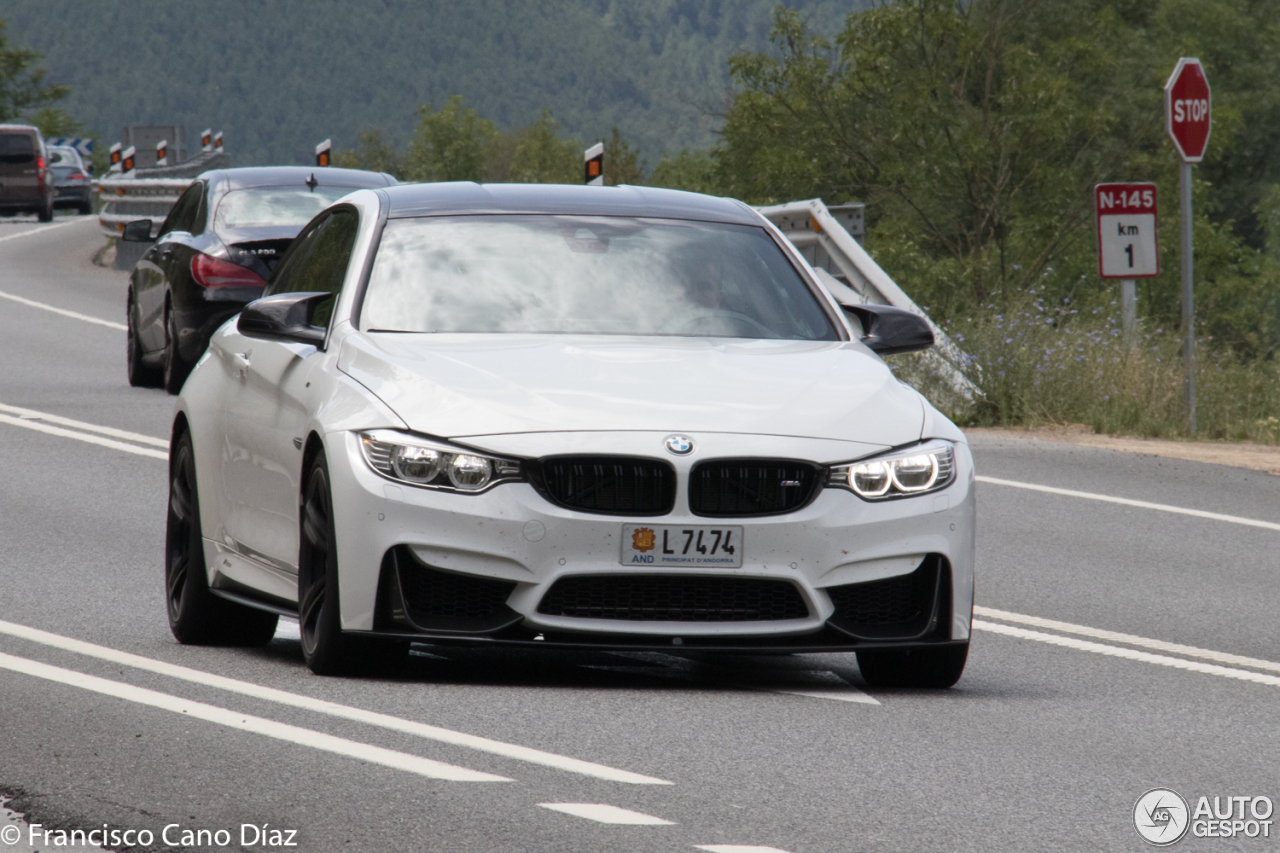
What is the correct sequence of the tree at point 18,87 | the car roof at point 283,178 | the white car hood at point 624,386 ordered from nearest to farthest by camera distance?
the white car hood at point 624,386, the car roof at point 283,178, the tree at point 18,87

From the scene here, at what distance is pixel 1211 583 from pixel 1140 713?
3.56 metres

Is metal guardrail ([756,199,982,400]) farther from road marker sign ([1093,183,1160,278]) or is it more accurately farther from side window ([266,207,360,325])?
side window ([266,207,360,325])

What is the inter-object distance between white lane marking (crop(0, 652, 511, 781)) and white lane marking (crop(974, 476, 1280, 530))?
7151 mm

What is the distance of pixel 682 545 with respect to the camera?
5926 millimetres

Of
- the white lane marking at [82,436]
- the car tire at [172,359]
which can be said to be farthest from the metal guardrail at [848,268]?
the white lane marking at [82,436]

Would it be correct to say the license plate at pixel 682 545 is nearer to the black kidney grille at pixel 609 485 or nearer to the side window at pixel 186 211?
the black kidney grille at pixel 609 485

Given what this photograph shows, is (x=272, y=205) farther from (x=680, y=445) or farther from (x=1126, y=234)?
(x=680, y=445)

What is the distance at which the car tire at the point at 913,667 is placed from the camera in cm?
652

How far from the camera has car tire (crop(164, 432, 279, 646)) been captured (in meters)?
7.36

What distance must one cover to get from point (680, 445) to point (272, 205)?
409 inches

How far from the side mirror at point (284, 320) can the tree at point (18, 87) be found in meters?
104

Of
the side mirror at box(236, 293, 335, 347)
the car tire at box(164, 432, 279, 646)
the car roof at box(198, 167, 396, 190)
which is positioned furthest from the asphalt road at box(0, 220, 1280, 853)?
the car roof at box(198, 167, 396, 190)

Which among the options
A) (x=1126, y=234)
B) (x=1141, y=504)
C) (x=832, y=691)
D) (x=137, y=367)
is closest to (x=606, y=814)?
(x=832, y=691)
